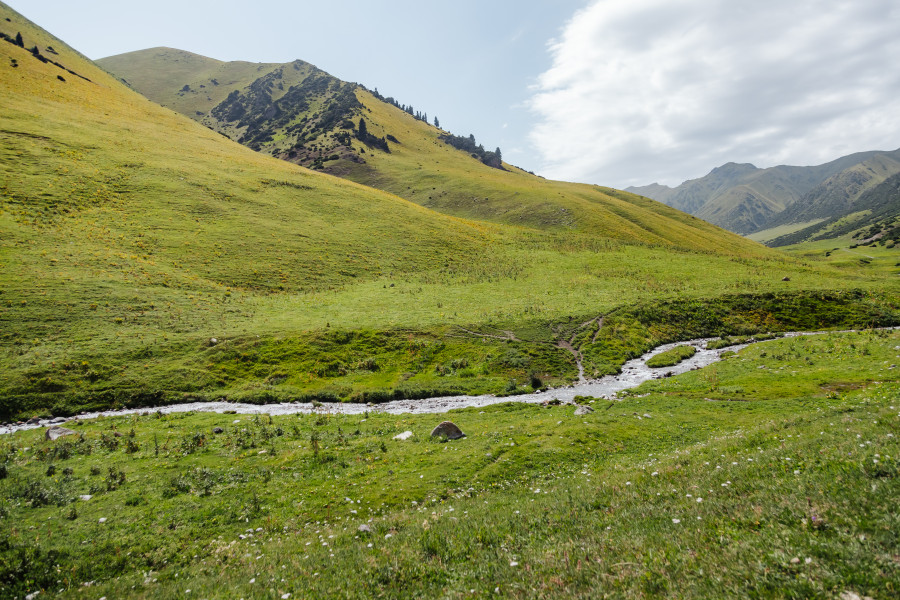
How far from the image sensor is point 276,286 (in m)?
56.2

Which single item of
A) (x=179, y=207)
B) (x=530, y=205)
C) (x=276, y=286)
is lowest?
(x=276, y=286)

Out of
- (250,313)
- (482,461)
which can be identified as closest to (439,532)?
(482,461)

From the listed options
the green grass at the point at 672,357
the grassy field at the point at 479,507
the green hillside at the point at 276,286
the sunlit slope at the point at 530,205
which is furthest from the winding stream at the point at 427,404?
the sunlit slope at the point at 530,205

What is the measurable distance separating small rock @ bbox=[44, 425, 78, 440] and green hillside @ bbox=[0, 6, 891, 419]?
6947 mm

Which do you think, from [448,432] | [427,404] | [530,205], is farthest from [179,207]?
[530,205]

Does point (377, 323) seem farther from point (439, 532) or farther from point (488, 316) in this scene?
point (439, 532)

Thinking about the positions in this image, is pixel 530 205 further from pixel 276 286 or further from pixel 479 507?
pixel 479 507

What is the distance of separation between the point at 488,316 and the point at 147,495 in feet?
123

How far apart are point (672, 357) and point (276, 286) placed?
2070 inches

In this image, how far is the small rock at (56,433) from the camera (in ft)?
71.7

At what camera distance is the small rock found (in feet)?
71.7

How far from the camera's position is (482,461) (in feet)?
56.6

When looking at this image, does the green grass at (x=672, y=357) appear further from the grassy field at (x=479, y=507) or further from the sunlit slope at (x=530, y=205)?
the sunlit slope at (x=530, y=205)

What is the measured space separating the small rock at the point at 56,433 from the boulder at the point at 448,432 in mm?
21831
